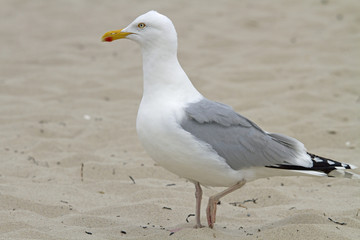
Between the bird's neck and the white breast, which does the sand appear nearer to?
the white breast

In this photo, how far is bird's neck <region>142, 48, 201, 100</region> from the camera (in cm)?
351

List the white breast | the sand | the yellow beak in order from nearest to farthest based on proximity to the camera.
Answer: the white breast
the yellow beak
the sand

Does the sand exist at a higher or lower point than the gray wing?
lower

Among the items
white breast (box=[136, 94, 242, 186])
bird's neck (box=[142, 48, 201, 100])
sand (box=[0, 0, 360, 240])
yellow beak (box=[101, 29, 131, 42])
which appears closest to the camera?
white breast (box=[136, 94, 242, 186])

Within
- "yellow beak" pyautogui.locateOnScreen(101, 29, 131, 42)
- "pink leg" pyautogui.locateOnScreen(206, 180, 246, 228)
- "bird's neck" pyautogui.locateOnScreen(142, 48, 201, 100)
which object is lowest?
"pink leg" pyautogui.locateOnScreen(206, 180, 246, 228)

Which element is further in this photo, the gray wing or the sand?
the sand

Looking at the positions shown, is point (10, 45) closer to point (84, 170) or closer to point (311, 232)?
point (84, 170)

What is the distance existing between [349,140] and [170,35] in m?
2.51

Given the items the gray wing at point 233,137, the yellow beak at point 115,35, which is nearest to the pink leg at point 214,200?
the gray wing at point 233,137

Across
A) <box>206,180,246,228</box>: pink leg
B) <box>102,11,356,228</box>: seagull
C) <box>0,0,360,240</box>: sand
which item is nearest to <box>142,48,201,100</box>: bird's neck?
<box>102,11,356,228</box>: seagull

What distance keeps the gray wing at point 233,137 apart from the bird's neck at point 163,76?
0.41 ft

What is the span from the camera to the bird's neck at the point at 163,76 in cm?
351

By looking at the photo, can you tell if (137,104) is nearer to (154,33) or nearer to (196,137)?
(154,33)

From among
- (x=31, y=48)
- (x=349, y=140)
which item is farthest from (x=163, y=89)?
(x=31, y=48)
